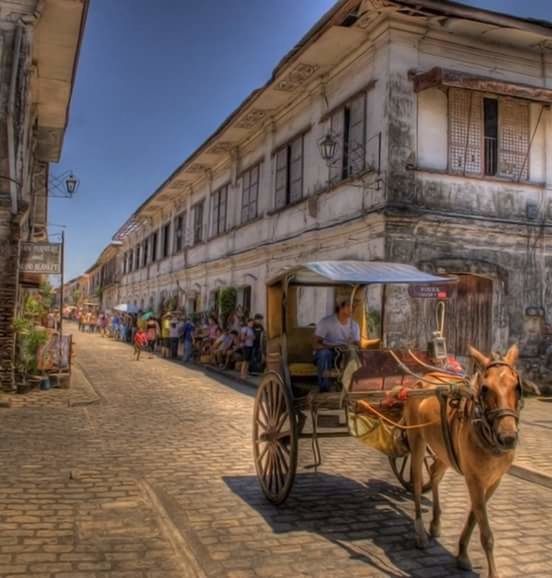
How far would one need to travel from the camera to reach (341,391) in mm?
5516

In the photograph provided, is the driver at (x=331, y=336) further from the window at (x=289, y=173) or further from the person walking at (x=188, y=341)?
the person walking at (x=188, y=341)

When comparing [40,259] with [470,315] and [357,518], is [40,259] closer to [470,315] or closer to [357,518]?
[470,315]

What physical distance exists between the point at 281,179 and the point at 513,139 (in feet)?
22.5

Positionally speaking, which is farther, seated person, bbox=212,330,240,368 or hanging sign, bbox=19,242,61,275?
seated person, bbox=212,330,240,368

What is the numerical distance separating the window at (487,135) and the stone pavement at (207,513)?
6512mm

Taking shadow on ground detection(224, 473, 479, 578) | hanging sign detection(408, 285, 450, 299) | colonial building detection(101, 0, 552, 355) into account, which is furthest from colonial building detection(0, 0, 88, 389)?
hanging sign detection(408, 285, 450, 299)

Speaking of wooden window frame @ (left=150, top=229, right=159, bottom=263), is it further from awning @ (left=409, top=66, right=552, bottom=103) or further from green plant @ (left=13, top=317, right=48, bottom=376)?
awning @ (left=409, top=66, right=552, bottom=103)

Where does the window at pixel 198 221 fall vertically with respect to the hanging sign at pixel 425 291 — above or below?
above

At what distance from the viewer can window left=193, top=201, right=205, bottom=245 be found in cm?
2650

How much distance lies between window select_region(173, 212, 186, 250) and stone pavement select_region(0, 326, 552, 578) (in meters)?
20.7

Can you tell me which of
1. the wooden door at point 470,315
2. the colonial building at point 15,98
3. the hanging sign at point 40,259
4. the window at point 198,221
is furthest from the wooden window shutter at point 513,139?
the window at point 198,221

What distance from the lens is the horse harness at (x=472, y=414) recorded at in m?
3.71

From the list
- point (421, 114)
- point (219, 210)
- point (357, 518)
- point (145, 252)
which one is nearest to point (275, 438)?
point (357, 518)

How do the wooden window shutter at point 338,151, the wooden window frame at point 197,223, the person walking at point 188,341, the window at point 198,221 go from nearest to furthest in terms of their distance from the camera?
1. the wooden window shutter at point 338,151
2. the person walking at point 188,341
3. the wooden window frame at point 197,223
4. the window at point 198,221
